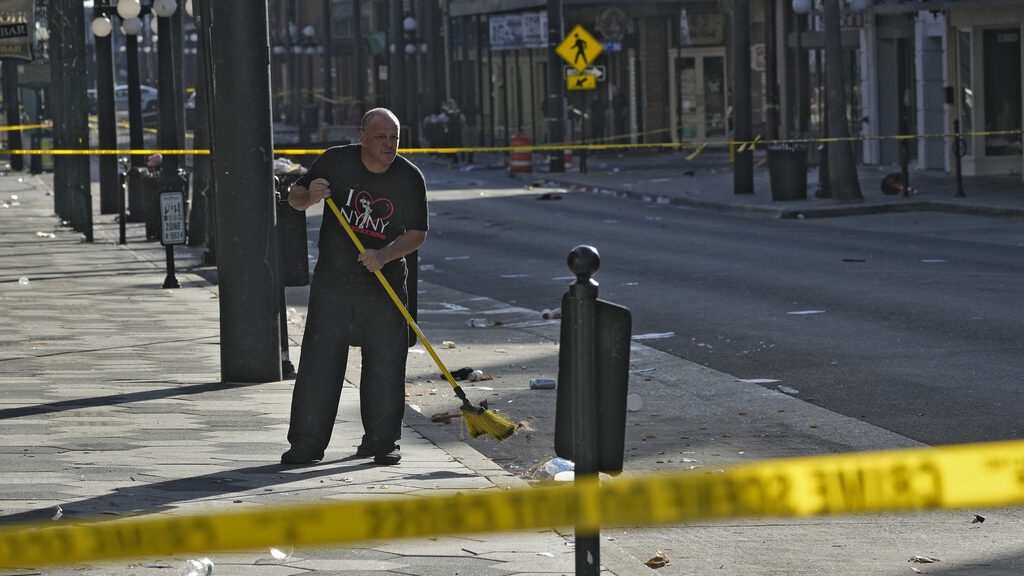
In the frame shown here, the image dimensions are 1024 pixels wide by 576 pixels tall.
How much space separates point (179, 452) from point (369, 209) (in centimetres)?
148

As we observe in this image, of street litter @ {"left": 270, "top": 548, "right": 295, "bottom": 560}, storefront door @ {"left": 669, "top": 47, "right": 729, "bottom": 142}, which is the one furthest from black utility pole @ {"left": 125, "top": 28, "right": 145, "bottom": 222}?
storefront door @ {"left": 669, "top": 47, "right": 729, "bottom": 142}

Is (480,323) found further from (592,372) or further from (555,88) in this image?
(555,88)

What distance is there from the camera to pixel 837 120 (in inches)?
1030

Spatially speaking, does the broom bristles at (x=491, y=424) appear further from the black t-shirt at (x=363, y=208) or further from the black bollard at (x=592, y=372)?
the black bollard at (x=592, y=372)

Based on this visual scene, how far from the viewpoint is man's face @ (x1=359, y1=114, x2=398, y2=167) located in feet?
25.5

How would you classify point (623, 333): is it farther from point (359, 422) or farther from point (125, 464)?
point (359, 422)

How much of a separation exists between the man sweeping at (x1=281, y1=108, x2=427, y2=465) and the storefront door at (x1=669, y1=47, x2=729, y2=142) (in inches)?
1570

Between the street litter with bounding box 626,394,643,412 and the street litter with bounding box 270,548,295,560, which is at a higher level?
the street litter with bounding box 270,548,295,560

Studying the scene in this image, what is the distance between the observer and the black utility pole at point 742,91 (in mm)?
28672

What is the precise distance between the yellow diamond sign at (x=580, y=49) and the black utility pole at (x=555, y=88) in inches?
56.0

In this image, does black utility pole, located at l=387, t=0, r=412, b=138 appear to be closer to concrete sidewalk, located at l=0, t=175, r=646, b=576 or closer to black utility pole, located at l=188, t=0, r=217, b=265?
black utility pole, located at l=188, t=0, r=217, b=265

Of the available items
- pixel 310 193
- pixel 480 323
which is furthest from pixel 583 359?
pixel 480 323

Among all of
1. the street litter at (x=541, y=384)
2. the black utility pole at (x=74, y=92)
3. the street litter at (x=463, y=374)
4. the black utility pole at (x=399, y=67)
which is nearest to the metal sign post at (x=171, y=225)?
the street litter at (x=463, y=374)

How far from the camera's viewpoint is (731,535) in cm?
A: 673
